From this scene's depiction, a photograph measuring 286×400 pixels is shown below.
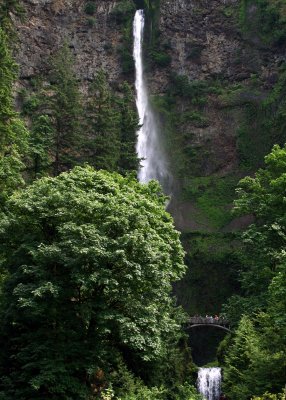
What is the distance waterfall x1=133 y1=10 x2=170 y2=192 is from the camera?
54.6 meters

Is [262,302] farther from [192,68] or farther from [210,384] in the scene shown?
[192,68]

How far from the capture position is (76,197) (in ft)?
66.5

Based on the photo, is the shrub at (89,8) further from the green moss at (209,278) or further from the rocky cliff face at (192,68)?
the green moss at (209,278)

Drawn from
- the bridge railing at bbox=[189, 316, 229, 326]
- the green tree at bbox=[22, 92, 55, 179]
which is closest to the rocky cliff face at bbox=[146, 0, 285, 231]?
the bridge railing at bbox=[189, 316, 229, 326]

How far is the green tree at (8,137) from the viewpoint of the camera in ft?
89.6

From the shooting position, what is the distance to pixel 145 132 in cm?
5797

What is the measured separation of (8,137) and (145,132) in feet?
93.5

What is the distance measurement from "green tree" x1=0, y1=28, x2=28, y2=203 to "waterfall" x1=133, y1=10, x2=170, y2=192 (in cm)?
1848

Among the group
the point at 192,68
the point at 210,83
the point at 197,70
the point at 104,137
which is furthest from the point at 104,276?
the point at 192,68

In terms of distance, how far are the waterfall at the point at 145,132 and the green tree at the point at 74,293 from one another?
100 ft

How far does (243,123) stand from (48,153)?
82.8 ft

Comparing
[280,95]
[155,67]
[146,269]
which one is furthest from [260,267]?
[155,67]

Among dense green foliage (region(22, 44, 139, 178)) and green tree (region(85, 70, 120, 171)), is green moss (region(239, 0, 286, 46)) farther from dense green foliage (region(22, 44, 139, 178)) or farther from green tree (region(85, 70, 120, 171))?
green tree (region(85, 70, 120, 171))

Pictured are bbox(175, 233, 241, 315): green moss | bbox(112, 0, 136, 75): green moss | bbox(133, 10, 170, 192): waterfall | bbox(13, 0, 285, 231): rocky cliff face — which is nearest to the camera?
bbox(175, 233, 241, 315): green moss
